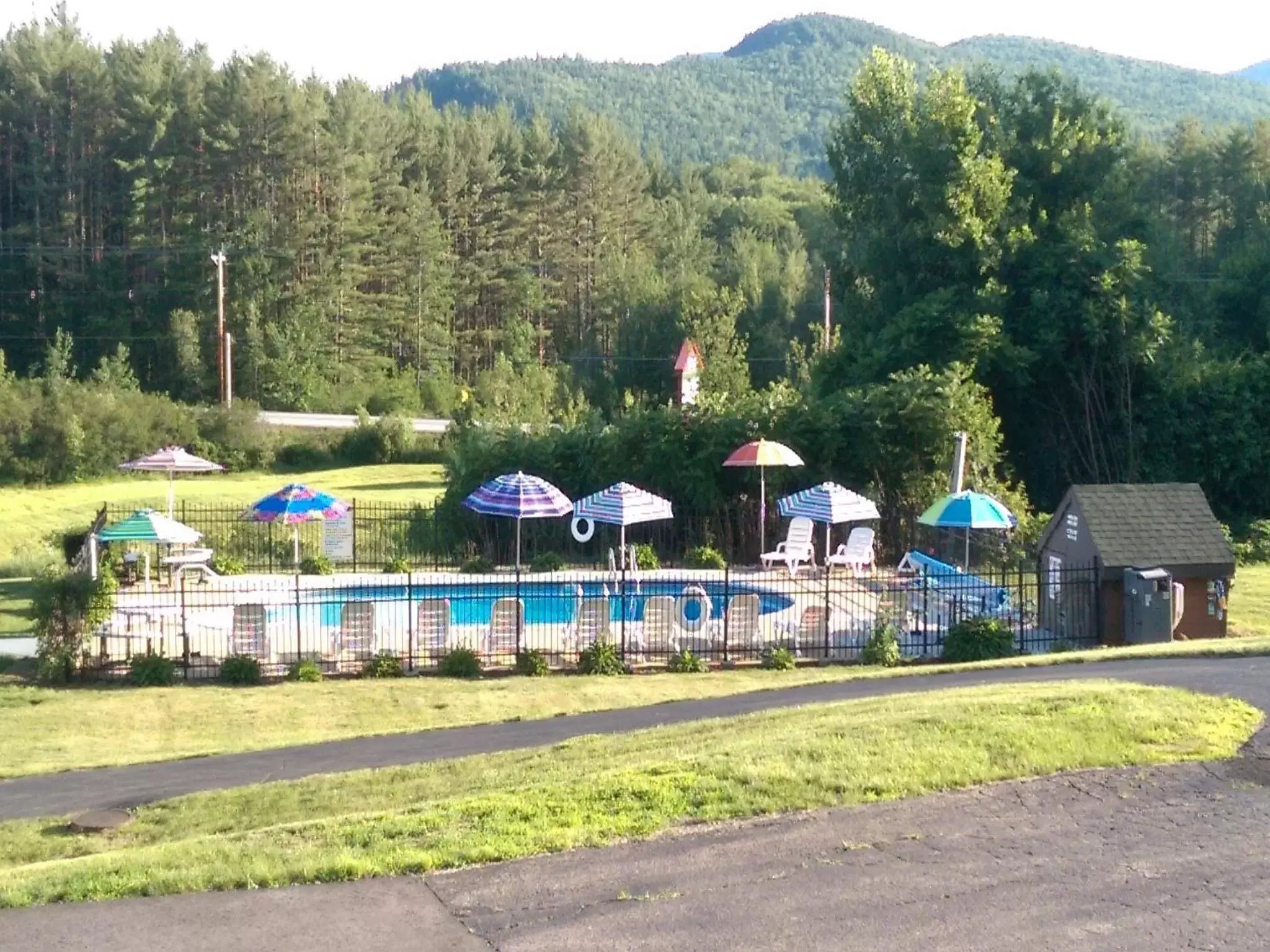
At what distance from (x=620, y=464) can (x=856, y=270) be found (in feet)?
41.7

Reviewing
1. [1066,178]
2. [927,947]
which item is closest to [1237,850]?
[927,947]

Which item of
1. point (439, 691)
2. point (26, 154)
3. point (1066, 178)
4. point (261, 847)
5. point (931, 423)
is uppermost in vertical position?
point (26, 154)

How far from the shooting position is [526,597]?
62.1 ft

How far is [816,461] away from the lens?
2884cm

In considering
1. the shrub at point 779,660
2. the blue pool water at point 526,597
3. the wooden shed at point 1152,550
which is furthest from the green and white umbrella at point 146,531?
the wooden shed at point 1152,550

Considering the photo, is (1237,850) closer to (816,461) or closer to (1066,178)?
(816,461)

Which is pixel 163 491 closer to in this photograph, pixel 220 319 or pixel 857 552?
pixel 220 319

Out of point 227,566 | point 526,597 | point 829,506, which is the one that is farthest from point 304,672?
point 829,506

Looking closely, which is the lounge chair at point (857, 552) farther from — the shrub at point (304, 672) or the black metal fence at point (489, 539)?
the shrub at point (304, 672)

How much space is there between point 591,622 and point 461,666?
1.93 meters

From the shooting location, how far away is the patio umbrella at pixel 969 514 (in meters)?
22.4

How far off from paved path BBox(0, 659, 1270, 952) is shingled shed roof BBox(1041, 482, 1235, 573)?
10668 mm

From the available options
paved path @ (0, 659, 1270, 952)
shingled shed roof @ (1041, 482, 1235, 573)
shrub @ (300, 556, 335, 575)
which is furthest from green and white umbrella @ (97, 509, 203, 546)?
paved path @ (0, 659, 1270, 952)

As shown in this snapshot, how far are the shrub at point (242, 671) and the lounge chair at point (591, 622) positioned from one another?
418cm
